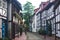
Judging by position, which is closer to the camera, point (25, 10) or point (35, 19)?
point (25, 10)

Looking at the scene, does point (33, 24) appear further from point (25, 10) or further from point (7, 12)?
point (7, 12)

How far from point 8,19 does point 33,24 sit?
38402 mm

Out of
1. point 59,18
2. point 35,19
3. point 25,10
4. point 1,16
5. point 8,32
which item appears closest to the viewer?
point 1,16

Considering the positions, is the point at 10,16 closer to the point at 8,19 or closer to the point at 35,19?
the point at 8,19

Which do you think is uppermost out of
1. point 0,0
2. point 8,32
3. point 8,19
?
point 0,0

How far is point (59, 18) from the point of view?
83.6ft

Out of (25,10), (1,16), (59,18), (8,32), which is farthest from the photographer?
(25,10)

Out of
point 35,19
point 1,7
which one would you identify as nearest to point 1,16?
point 1,7

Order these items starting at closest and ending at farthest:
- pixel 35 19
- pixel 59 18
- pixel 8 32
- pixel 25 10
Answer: pixel 8 32 < pixel 59 18 < pixel 25 10 < pixel 35 19

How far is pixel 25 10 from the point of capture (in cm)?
4681

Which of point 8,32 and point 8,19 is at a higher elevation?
point 8,19

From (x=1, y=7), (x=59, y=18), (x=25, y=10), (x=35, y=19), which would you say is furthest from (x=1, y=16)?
(x=35, y=19)

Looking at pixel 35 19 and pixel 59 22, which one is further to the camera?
pixel 35 19

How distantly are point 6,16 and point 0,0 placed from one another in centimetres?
267
